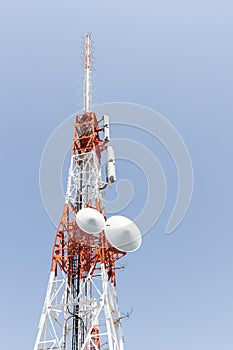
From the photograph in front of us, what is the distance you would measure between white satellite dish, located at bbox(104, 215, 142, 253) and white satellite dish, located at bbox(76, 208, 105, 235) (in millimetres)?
780

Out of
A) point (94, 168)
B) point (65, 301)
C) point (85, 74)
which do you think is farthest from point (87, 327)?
point (85, 74)

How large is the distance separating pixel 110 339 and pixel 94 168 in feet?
44.6

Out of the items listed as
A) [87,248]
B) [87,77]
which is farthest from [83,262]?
[87,77]

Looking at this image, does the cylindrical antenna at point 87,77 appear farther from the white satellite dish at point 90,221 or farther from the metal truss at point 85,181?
the white satellite dish at point 90,221

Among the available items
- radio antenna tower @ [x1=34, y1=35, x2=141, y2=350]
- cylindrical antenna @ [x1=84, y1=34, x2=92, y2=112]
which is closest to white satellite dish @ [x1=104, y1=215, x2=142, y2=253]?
radio antenna tower @ [x1=34, y1=35, x2=141, y2=350]

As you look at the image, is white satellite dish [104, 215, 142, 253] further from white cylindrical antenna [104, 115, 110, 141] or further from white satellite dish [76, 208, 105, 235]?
white cylindrical antenna [104, 115, 110, 141]

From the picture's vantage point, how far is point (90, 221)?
97.1ft

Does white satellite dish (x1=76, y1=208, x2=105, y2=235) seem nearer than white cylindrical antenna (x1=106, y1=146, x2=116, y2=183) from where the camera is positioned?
Yes

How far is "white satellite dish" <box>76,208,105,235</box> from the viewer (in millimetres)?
29594

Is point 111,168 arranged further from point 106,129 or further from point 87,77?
point 87,77

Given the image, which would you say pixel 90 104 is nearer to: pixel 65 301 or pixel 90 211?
pixel 90 211

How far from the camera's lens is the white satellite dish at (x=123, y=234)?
3009cm

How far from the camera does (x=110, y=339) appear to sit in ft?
90.9

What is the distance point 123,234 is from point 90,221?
258 cm
